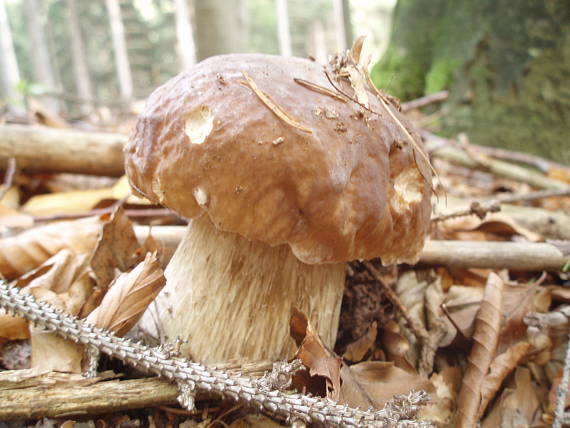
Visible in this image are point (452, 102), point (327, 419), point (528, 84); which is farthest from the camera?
point (452, 102)

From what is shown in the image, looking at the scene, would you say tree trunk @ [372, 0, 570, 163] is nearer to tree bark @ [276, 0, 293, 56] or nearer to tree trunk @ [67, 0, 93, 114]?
tree trunk @ [67, 0, 93, 114]

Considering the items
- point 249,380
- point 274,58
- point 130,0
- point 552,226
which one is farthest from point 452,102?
point 130,0

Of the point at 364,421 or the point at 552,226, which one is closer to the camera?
the point at 364,421

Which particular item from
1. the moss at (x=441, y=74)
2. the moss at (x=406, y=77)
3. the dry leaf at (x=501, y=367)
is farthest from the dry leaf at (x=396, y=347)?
the moss at (x=406, y=77)

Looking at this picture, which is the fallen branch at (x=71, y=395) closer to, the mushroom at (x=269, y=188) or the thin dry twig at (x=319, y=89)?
the mushroom at (x=269, y=188)

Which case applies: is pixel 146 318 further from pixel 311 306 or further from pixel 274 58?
pixel 274 58

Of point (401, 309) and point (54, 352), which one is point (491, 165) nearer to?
point (401, 309)
